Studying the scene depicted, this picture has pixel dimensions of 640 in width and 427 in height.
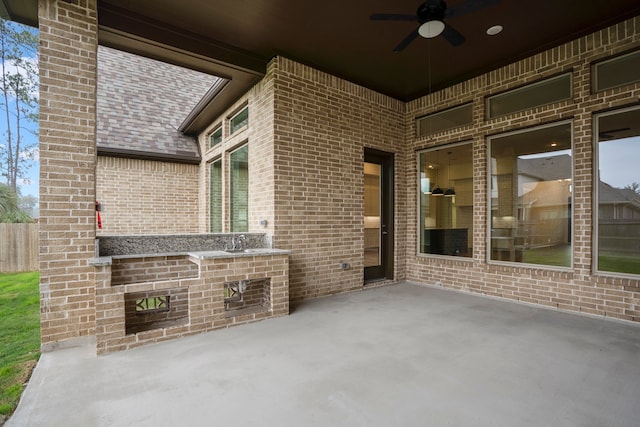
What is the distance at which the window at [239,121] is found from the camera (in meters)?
5.31

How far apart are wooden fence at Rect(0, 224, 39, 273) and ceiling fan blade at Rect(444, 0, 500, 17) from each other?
823cm

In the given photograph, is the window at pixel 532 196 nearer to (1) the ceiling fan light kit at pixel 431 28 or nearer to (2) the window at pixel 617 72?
(2) the window at pixel 617 72

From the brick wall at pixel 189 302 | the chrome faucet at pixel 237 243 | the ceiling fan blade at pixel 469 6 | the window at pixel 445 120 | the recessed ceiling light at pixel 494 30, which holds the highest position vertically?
the recessed ceiling light at pixel 494 30

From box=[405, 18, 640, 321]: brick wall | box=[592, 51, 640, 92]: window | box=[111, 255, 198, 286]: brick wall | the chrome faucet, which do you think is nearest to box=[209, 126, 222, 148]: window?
the chrome faucet

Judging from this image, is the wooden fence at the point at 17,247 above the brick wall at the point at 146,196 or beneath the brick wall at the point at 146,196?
beneath

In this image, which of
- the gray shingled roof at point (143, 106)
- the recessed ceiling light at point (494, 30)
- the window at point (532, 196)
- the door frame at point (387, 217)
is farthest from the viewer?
the gray shingled roof at point (143, 106)

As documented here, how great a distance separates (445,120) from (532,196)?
1.96 m

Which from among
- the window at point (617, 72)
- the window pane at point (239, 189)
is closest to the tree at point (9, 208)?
the window pane at point (239, 189)

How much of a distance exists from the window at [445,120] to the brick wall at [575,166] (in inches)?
5.2

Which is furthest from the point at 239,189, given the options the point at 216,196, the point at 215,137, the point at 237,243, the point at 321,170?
the point at 215,137

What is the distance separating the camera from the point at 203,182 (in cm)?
755

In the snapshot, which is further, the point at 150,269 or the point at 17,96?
the point at 17,96

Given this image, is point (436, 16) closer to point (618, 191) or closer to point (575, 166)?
point (575, 166)

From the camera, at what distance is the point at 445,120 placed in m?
5.48
